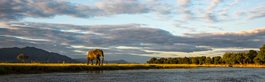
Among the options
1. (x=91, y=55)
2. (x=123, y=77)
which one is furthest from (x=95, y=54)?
(x=123, y=77)

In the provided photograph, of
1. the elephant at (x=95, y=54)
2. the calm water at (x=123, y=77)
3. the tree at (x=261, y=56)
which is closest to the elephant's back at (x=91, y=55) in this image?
the elephant at (x=95, y=54)

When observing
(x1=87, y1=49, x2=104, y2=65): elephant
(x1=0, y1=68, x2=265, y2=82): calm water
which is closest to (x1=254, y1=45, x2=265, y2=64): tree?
(x1=87, y1=49, x2=104, y2=65): elephant

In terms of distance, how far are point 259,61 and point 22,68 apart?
149237 mm

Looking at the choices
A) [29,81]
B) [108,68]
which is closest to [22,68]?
[29,81]

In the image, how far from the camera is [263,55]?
190 meters

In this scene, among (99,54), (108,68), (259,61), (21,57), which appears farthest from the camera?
(259,61)

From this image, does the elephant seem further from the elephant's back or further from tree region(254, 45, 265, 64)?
tree region(254, 45, 265, 64)

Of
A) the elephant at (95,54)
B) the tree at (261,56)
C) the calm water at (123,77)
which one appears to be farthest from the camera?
the tree at (261,56)

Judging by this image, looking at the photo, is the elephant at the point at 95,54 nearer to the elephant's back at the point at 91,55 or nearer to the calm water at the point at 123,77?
the elephant's back at the point at 91,55

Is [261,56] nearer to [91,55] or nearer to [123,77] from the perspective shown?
[91,55]

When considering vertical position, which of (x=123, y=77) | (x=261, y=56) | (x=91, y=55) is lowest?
(x=123, y=77)

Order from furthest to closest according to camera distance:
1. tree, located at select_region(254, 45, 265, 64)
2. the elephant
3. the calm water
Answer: tree, located at select_region(254, 45, 265, 64)
the elephant
the calm water

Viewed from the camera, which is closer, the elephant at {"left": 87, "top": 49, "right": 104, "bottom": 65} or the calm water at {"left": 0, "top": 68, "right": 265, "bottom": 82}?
the calm water at {"left": 0, "top": 68, "right": 265, "bottom": 82}

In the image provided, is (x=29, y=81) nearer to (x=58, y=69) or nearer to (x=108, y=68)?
(x=58, y=69)
